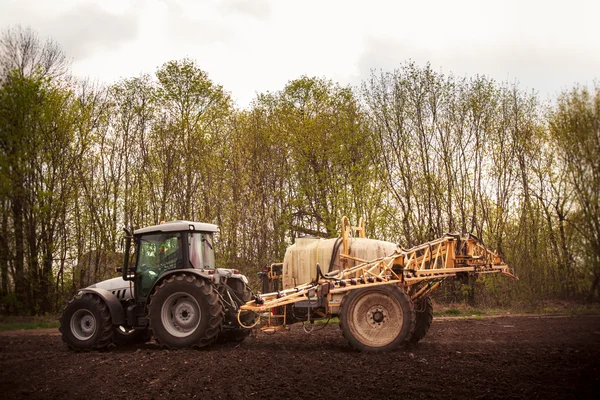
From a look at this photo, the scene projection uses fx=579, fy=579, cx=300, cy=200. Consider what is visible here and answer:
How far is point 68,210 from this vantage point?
24.7m

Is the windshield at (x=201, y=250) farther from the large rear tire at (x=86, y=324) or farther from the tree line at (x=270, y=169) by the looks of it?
the tree line at (x=270, y=169)

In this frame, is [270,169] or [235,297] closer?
[235,297]

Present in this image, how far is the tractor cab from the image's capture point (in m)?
12.0

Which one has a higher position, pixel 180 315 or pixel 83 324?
pixel 180 315

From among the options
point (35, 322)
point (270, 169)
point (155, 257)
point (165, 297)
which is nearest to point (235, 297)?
point (165, 297)

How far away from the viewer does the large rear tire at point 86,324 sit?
11.8 m

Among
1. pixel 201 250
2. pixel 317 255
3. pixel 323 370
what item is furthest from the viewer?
pixel 317 255

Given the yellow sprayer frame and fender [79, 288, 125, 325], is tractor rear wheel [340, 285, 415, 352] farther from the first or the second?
fender [79, 288, 125, 325]

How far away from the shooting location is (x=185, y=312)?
37.8ft

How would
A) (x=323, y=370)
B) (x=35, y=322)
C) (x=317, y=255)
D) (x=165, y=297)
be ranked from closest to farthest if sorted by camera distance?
(x=323, y=370)
(x=165, y=297)
(x=317, y=255)
(x=35, y=322)

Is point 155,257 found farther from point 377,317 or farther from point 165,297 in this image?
point 377,317

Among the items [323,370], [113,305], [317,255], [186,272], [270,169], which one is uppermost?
[270,169]

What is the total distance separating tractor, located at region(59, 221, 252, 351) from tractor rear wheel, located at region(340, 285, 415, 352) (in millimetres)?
2448

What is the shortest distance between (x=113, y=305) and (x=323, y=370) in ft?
17.1
